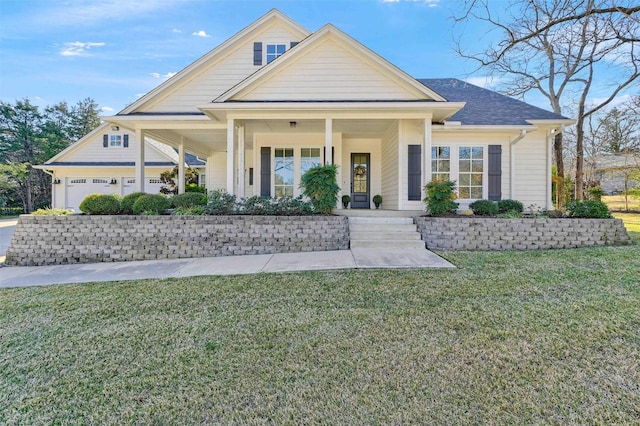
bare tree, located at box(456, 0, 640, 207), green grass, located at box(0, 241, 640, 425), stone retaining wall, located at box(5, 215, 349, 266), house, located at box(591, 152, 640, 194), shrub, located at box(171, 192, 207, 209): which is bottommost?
green grass, located at box(0, 241, 640, 425)

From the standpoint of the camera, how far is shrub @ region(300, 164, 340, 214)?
7578mm

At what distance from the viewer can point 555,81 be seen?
16.1 meters

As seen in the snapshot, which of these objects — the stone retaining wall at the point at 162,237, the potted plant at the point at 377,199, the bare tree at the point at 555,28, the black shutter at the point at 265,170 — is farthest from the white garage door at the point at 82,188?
the bare tree at the point at 555,28

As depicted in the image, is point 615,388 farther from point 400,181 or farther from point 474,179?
point 474,179

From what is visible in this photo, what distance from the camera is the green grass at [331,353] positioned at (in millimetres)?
1961

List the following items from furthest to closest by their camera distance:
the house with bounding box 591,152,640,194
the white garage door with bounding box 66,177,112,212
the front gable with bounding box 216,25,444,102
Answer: the house with bounding box 591,152,640,194
the white garage door with bounding box 66,177,112,212
the front gable with bounding box 216,25,444,102

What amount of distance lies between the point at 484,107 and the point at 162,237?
11388 millimetres

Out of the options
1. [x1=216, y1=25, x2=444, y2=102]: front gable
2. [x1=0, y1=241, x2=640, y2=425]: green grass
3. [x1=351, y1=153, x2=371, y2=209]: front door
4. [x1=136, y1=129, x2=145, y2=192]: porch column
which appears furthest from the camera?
[x1=351, y1=153, x2=371, y2=209]: front door

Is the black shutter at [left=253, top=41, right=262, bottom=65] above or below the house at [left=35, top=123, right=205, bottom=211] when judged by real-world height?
above

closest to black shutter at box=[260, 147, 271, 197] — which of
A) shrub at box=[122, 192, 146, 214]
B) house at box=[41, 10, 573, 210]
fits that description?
house at box=[41, 10, 573, 210]

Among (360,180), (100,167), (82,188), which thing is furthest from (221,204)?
(82,188)

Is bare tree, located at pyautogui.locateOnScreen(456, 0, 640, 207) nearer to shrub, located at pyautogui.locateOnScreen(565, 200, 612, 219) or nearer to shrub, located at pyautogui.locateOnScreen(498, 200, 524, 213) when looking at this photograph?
shrub, located at pyautogui.locateOnScreen(565, 200, 612, 219)

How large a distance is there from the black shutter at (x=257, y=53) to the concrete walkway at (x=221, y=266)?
7.39m

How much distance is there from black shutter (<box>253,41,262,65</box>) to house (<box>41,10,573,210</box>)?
5cm
